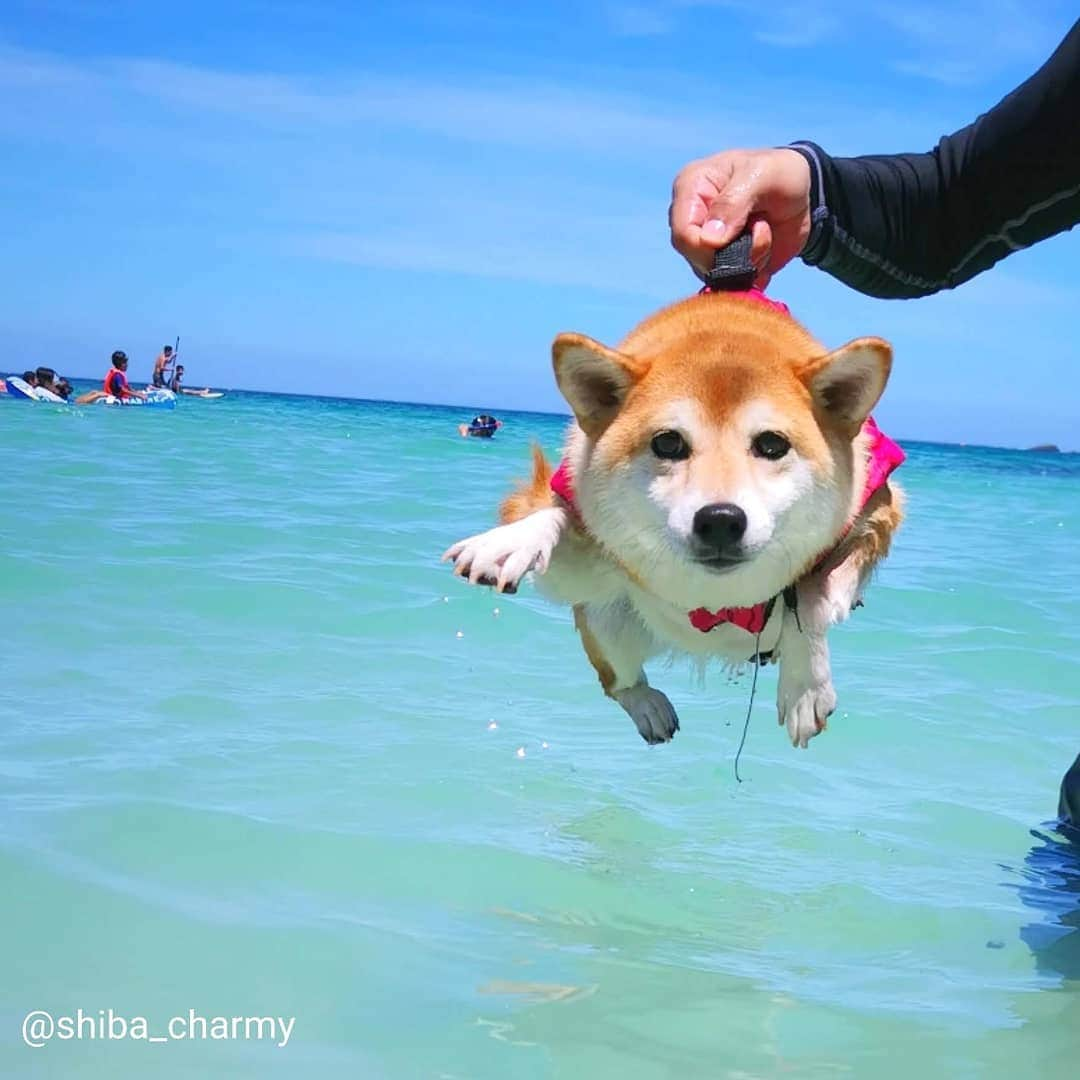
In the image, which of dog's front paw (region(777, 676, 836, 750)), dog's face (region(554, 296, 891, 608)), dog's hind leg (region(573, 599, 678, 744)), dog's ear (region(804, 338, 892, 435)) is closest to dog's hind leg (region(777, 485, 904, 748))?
dog's front paw (region(777, 676, 836, 750))

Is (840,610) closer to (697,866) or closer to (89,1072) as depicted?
(697,866)

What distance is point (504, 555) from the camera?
131 inches

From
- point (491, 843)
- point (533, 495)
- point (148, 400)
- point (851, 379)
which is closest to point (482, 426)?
point (148, 400)

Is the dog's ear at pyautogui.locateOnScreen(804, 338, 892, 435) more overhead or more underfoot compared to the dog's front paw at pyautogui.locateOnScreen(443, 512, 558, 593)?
more overhead

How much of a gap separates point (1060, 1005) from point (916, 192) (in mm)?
2187

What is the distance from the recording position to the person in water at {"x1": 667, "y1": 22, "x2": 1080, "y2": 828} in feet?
12.0

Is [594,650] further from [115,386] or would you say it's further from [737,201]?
[115,386]

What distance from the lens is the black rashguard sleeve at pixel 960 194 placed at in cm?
377

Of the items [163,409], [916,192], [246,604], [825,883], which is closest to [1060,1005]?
[825,883]

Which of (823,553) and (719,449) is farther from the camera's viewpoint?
(823,553)

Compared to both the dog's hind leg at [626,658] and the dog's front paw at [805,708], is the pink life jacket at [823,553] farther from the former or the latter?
the dog's hind leg at [626,658]

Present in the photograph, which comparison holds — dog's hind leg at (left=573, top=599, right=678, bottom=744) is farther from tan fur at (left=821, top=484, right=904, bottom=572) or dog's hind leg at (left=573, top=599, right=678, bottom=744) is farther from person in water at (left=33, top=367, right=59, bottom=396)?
person in water at (left=33, top=367, right=59, bottom=396)

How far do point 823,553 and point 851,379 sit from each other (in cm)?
49

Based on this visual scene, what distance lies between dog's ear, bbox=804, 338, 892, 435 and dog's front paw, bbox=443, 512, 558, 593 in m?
0.78
